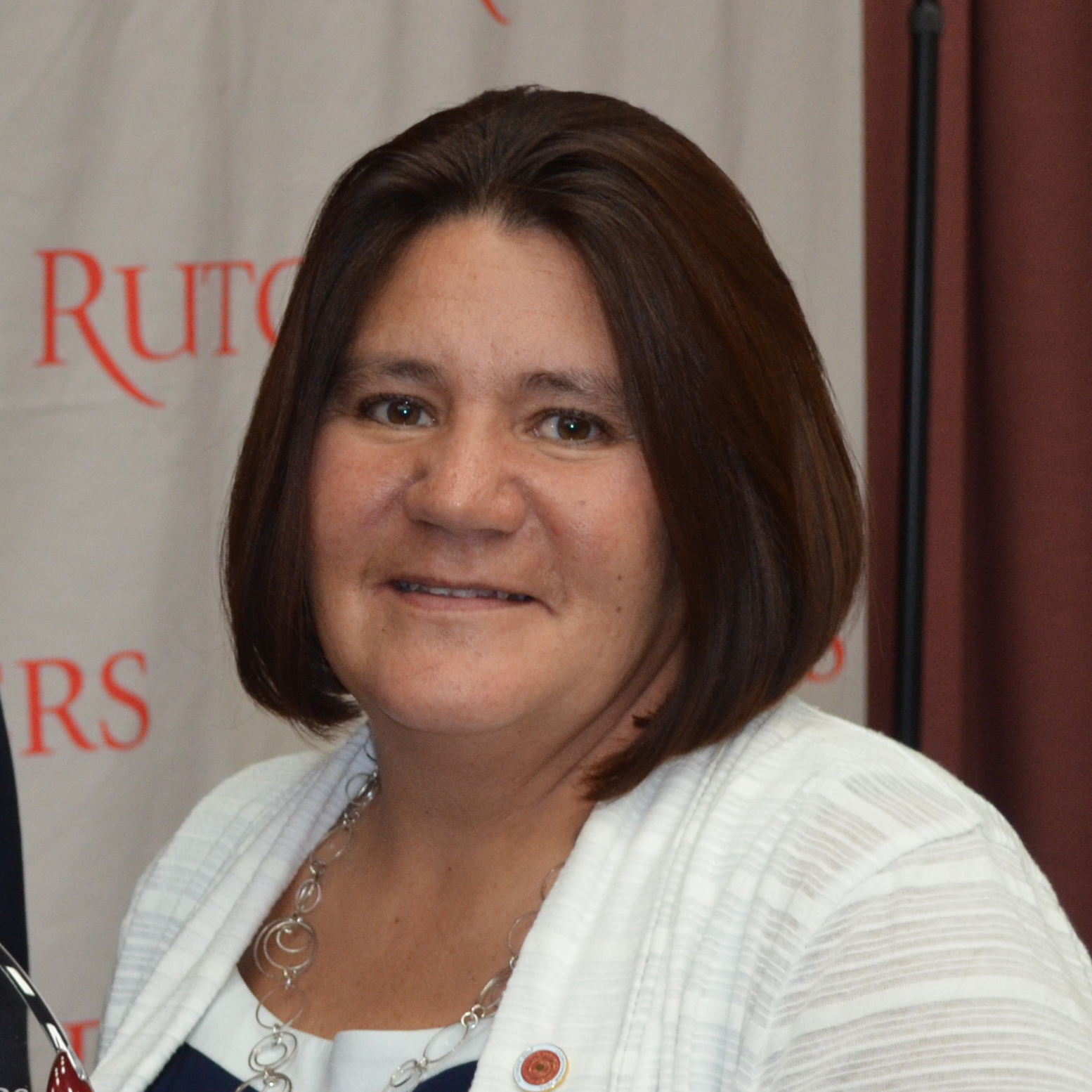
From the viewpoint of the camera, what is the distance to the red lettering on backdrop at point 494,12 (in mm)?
2271

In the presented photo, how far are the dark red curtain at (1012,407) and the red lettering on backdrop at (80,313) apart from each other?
3.56 feet

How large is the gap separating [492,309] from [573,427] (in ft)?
0.36

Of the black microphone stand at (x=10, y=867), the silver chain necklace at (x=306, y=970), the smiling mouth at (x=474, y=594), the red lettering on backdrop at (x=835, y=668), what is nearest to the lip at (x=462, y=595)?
the smiling mouth at (x=474, y=594)

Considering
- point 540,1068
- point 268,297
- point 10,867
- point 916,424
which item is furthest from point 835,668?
point 10,867

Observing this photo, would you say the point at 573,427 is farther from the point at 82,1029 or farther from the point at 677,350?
the point at 82,1029

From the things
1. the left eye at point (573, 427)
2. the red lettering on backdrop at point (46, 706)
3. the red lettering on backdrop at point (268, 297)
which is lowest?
the red lettering on backdrop at point (46, 706)

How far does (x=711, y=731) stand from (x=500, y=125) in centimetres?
52

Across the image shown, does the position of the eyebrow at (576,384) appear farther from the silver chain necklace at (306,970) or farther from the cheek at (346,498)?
the silver chain necklace at (306,970)

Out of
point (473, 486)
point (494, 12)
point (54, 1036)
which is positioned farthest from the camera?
point (494, 12)

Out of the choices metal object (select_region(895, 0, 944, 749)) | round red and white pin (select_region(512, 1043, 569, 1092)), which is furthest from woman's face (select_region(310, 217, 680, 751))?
metal object (select_region(895, 0, 944, 749))

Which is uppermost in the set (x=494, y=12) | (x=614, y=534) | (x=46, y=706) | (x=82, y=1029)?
(x=494, y=12)

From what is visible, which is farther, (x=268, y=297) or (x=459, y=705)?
(x=268, y=297)

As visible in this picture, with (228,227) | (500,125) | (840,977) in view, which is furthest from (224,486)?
(840,977)

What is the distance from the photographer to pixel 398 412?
1.31 m
